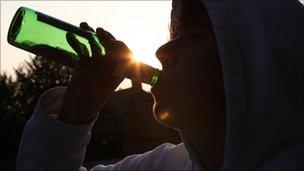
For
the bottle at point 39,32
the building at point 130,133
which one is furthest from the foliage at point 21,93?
the bottle at point 39,32

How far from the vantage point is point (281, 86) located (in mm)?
1688

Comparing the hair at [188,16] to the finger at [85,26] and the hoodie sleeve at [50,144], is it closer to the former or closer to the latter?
the finger at [85,26]

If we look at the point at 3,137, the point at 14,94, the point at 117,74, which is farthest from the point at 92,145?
the point at 117,74

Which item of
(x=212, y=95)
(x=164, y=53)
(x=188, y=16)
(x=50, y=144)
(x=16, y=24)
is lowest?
(x=50, y=144)

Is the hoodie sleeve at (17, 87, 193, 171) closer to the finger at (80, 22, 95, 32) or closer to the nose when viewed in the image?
the finger at (80, 22, 95, 32)

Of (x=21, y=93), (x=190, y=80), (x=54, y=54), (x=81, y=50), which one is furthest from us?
(x=21, y=93)

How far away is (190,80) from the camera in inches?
75.2

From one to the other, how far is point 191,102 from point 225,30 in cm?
32

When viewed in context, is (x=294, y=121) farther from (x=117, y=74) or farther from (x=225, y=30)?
(x=117, y=74)

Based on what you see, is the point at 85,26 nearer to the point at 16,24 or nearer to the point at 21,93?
the point at 16,24

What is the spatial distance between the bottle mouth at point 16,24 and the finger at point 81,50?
0.35 metres

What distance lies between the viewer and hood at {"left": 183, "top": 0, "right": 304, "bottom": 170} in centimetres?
166

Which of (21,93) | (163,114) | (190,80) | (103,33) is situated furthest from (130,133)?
(190,80)

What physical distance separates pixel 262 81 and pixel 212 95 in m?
0.29
